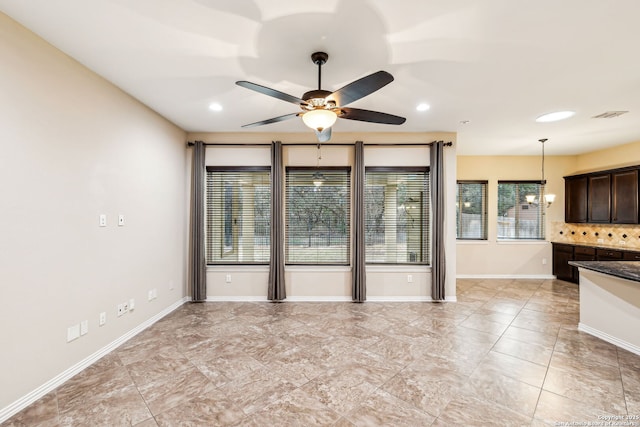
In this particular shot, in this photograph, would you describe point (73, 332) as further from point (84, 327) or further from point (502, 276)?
point (502, 276)

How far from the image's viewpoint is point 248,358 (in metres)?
2.73

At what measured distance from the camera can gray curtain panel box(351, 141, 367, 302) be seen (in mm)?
4359

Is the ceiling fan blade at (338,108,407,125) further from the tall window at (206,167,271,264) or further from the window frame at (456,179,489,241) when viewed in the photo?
the window frame at (456,179,489,241)

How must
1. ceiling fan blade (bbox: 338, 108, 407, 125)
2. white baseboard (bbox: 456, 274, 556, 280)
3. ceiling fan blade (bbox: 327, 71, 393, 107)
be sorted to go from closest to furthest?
ceiling fan blade (bbox: 327, 71, 393, 107), ceiling fan blade (bbox: 338, 108, 407, 125), white baseboard (bbox: 456, 274, 556, 280)

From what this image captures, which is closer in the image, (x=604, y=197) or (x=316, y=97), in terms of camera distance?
(x=316, y=97)

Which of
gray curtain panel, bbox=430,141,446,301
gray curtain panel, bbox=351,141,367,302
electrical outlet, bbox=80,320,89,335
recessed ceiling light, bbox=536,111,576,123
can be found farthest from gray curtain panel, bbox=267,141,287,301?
recessed ceiling light, bbox=536,111,576,123

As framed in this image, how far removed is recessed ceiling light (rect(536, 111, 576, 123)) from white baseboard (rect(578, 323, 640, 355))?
8.98ft

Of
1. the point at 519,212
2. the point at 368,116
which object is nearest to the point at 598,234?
the point at 519,212

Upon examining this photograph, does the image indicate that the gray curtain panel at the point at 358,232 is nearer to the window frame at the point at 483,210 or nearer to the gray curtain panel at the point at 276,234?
the gray curtain panel at the point at 276,234

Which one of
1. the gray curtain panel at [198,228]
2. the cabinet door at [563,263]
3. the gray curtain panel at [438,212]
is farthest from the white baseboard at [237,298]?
the cabinet door at [563,263]

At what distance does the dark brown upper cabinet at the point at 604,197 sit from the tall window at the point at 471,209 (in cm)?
179

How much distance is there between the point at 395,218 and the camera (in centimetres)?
461

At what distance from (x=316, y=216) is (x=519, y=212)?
16.5 ft

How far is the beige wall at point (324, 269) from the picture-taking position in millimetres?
4484
